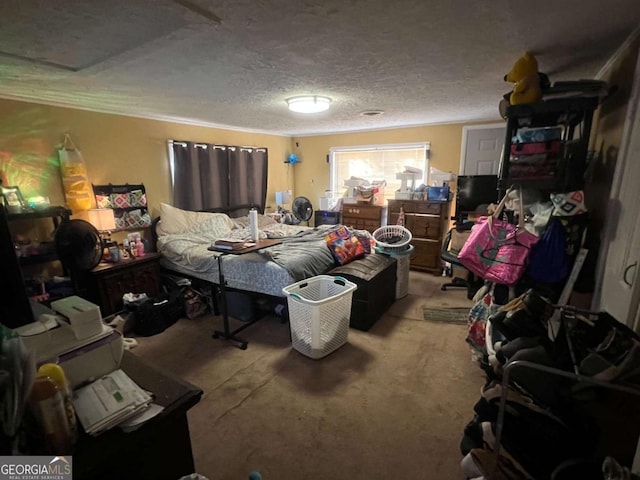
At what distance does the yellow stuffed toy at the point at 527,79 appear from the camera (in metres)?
1.78

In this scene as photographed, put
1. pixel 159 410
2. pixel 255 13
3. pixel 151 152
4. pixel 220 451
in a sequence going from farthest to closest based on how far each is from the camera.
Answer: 1. pixel 151 152
2. pixel 220 451
3. pixel 255 13
4. pixel 159 410

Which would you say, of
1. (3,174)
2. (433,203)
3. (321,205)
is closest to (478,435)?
(433,203)

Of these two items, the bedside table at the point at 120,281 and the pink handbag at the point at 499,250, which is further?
the bedside table at the point at 120,281

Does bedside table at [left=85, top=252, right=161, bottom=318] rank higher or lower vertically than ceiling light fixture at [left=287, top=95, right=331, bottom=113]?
lower

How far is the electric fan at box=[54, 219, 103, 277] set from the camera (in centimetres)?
272

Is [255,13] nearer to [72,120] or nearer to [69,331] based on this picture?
[69,331]

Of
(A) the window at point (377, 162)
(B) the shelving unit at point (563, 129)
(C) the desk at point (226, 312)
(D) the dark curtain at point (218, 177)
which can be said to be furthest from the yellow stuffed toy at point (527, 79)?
(D) the dark curtain at point (218, 177)

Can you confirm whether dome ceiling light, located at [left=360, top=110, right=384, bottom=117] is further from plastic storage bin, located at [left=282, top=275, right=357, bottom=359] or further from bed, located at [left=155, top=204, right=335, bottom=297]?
plastic storage bin, located at [left=282, top=275, right=357, bottom=359]

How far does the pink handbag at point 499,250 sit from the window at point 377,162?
291 centimetres

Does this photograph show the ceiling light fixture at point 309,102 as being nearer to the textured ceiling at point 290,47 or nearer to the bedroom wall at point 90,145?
the textured ceiling at point 290,47

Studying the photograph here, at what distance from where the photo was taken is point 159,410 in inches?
35.5

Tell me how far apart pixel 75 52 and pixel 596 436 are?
3.02 meters

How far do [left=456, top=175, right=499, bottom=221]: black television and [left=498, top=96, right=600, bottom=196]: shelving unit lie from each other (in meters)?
2.08

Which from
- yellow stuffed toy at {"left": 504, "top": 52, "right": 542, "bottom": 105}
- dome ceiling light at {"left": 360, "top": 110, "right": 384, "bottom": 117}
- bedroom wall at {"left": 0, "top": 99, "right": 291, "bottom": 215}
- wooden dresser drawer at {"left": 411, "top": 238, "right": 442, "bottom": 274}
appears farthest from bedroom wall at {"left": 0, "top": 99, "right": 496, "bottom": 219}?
yellow stuffed toy at {"left": 504, "top": 52, "right": 542, "bottom": 105}
